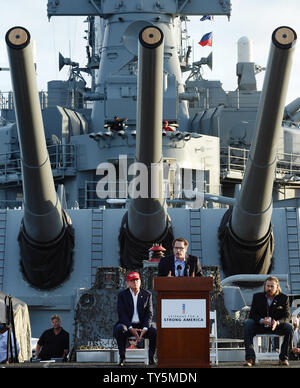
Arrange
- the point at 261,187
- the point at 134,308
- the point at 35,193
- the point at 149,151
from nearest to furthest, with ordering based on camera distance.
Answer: the point at 134,308
the point at 149,151
the point at 261,187
the point at 35,193

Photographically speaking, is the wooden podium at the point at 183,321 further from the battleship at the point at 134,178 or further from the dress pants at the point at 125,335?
the battleship at the point at 134,178

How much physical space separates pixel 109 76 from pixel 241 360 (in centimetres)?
917

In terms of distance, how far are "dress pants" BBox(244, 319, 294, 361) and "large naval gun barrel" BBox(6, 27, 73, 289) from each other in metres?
3.40

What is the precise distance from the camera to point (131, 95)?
17.1m

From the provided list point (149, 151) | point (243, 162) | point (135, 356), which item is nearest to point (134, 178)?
point (149, 151)

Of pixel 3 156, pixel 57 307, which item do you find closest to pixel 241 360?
pixel 57 307

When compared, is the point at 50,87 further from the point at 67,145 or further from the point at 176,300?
the point at 176,300

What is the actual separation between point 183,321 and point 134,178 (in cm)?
410

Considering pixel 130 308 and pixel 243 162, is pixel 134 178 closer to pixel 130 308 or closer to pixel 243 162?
pixel 130 308

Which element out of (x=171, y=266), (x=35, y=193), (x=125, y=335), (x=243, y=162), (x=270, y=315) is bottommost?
(x=125, y=335)

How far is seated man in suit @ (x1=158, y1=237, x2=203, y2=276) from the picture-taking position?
8.50 m

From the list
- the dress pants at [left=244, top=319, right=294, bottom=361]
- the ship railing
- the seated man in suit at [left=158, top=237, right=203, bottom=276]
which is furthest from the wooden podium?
the ship railing

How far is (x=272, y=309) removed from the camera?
27.6 ft
